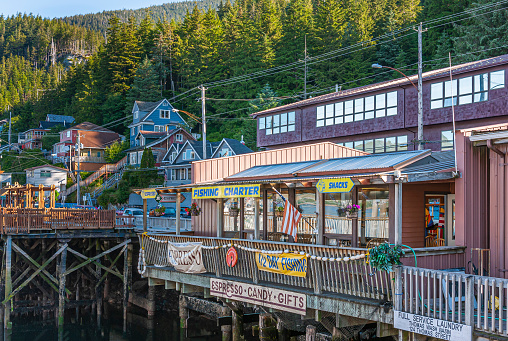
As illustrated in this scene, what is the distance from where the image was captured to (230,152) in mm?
54625

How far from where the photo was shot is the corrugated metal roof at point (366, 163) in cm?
1631

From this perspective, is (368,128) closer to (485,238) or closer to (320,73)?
(485,238)

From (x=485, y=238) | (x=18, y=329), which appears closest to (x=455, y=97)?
(x=485, y=238)

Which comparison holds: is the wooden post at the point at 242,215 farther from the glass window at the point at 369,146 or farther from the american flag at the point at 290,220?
the glass window at the point at 369,146

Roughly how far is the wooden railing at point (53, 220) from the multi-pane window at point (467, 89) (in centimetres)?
1855

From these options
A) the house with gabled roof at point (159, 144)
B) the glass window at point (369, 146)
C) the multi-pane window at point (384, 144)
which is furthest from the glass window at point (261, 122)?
the house with gabled roof at point (159, 144)

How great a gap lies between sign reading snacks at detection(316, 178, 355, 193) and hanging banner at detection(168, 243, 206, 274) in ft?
18.8

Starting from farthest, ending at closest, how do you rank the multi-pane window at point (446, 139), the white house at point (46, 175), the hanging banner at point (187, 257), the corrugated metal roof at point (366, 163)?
1. the white house at point (46, 175)
2. the multi-pane window at point (446, 139)
3. the hanging banner at point (187, 257)
4. the corrugated metal roof at point (366, 163)

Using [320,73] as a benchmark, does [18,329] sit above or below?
below

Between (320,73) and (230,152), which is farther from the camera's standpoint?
(320,73)

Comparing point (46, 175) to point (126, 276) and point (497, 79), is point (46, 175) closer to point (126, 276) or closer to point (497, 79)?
point (126, 276)

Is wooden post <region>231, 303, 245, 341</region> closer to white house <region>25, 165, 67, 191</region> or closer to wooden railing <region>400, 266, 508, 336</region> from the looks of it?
wooden railing <region>400, 266, 508, 336</region>

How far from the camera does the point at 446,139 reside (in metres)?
31.4

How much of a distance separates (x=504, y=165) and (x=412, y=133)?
20693 mm
